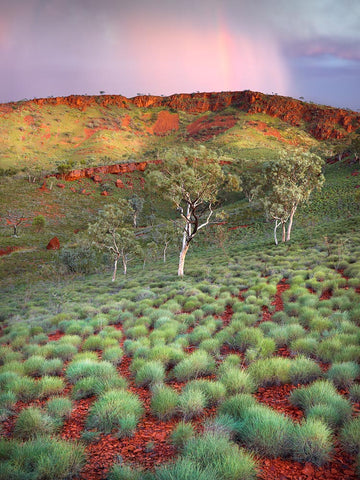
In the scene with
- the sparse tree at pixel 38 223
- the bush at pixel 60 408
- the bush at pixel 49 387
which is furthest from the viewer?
the sparse tree at pixel 38 223

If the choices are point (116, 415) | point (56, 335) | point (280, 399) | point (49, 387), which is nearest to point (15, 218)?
point (56, 335)

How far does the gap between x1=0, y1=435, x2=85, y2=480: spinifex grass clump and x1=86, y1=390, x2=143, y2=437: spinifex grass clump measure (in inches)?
26.7

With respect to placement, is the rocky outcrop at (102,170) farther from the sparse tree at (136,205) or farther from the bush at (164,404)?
the bush at (164,404)

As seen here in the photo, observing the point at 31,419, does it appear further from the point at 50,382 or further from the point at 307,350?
the point at 307,350

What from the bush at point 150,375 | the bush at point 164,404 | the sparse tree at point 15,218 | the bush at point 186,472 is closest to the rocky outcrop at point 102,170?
the sparse tree at point 15,218

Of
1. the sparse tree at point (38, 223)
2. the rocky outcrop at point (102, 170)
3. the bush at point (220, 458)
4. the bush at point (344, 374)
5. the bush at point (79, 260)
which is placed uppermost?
the rocky outcrop at point (102, 170)

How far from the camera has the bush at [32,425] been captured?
13.3ft

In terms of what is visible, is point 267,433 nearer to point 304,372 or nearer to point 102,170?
point 304,372

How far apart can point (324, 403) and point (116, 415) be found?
3174mm

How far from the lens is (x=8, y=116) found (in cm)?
11894

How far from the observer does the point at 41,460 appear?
10.1ft

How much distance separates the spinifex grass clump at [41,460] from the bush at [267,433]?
2055 mm

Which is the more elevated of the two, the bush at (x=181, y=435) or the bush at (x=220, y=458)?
the bush at (x=220, y=458)

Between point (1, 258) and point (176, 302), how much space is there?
38880 mm
